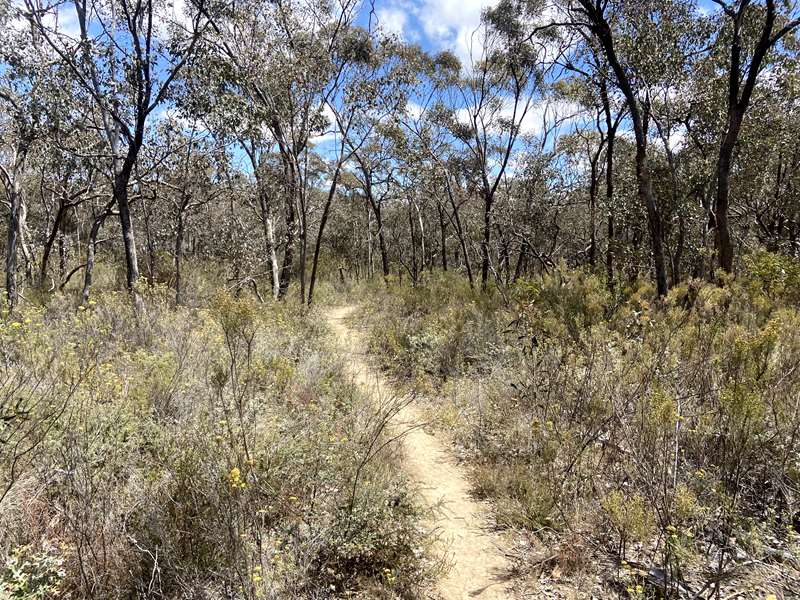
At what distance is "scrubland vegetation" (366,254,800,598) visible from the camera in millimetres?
2615

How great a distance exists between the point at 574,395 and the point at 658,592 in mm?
2161

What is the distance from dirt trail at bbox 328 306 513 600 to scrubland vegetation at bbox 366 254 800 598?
0.17m

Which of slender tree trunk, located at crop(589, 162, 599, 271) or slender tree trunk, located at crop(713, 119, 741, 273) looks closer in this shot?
slender tree trunk, located at crop(713, 119, 741, 273)

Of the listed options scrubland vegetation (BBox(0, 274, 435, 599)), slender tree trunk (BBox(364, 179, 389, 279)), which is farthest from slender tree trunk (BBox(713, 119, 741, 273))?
slender tree trunk (BBox(364, 179, 389, 279))

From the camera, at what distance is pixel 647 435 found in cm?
338

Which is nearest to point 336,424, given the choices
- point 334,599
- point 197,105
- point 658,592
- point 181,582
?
point 334,599

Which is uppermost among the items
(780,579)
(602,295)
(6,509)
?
(602,295)

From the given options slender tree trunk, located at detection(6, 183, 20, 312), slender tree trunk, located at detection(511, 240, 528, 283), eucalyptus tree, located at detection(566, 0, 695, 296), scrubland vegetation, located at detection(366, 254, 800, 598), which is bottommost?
scrubland vegetation, located at detection(366, 254, 800, 598)

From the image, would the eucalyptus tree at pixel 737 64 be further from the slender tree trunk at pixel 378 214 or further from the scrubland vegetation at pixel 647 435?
the slender tree trunk at pixel 378 214

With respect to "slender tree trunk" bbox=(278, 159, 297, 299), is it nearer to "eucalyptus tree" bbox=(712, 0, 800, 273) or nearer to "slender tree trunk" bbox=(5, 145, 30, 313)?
"slender tree trunk" bbox=(5, 145, 30, 313)

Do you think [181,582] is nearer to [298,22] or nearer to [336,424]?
[336,424]

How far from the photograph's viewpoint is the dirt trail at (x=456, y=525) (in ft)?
9.06

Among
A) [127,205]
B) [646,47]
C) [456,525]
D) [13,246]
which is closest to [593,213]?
[646,47]

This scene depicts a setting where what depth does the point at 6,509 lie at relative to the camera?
233 centimetres
